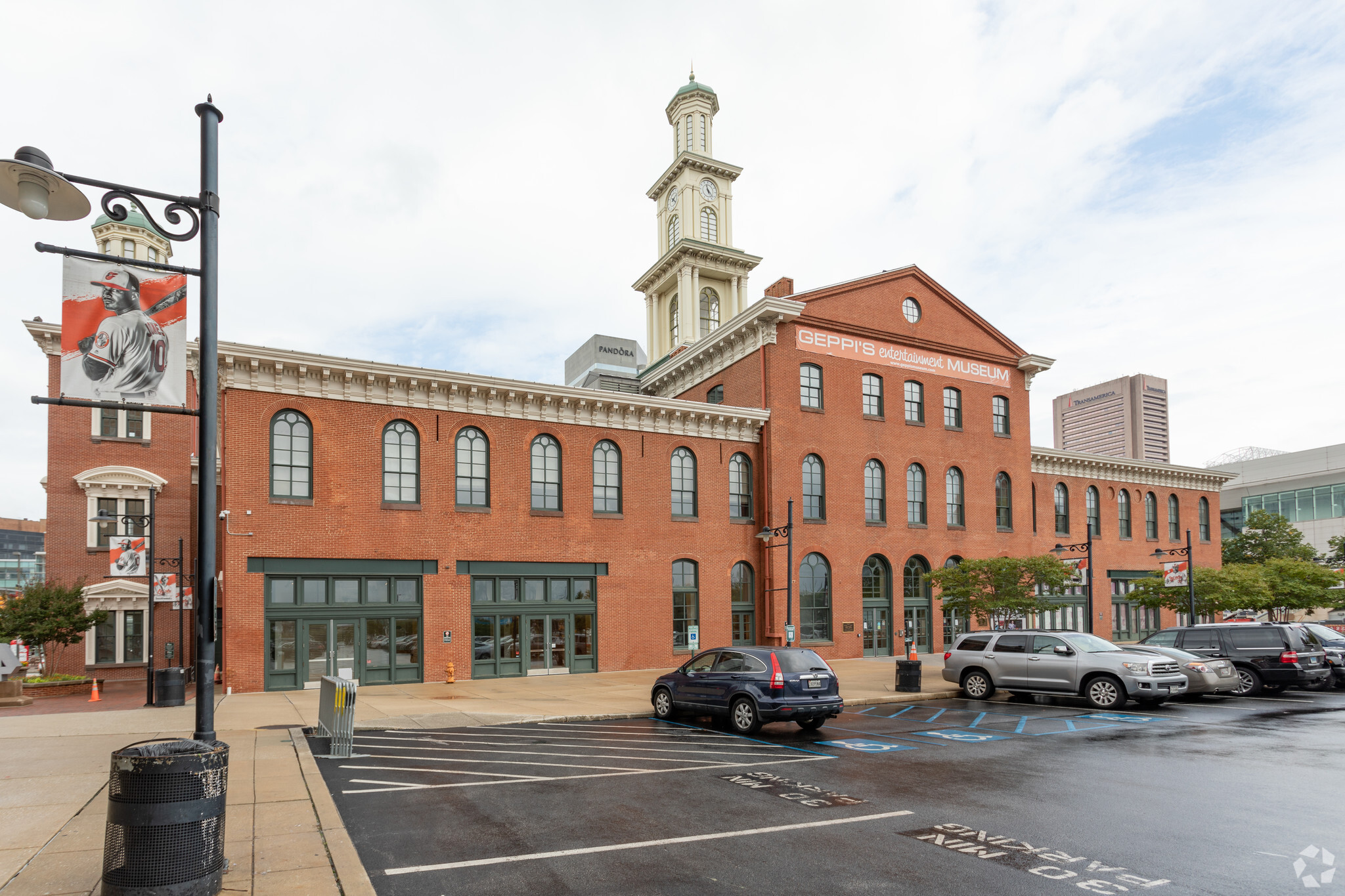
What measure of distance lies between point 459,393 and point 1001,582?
18647 millimetres

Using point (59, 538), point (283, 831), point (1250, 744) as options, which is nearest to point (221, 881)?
point (283, 831)

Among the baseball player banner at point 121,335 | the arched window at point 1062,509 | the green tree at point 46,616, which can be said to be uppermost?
the baseball player banner at point 121,335

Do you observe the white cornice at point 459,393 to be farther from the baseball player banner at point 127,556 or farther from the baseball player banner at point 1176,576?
the baseball player banner at point 1176,576

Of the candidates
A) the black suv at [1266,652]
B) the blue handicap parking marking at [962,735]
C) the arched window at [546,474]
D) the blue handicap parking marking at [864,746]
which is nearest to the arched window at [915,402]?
the black suv at [1266,652]

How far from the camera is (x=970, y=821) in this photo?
9.11 metres

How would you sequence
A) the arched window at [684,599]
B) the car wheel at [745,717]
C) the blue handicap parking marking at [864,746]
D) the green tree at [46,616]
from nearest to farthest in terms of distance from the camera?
the blue handicap parking marking at [864,746]
the car wheel at [745,717]
the green tree at [46,616]
the arched window at [684,599]

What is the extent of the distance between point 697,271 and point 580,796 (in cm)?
3944

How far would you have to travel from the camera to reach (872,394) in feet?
115

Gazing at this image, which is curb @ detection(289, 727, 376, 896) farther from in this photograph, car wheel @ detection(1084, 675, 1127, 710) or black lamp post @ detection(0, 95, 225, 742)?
car wheel @ detection(1084, 675, 1127, 710)

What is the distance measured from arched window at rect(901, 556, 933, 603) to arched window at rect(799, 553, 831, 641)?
4110mm

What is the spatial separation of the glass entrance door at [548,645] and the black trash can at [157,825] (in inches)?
832

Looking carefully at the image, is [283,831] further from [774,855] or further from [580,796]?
[774,855]

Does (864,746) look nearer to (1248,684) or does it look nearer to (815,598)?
(1248,684)

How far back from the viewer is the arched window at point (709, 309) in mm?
48531
